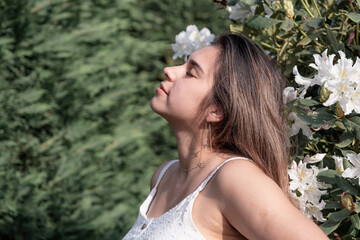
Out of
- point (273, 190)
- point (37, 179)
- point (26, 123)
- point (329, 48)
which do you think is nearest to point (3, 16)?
point (26, 123)

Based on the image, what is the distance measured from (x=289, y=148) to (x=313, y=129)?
102 millimetres

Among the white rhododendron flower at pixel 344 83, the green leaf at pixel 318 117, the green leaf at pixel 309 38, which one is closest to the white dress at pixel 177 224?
the green leaf at pixel 318 117

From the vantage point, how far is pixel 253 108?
1.57m

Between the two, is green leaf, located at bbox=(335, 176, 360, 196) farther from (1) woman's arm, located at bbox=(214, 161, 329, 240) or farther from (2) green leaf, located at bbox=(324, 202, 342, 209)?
(1) woman's arm, located at bbox=(214, 161, 329, 240)

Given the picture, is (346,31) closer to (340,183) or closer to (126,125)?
(340,183)

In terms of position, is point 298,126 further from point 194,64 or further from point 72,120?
point 72,120

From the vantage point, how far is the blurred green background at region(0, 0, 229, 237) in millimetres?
3000

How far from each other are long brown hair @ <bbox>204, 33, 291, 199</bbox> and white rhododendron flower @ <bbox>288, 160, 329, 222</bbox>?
0.05 metres

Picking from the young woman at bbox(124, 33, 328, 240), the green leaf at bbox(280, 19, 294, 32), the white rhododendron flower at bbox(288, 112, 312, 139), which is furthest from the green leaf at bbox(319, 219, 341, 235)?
the green leaf at bbox(280, 19, 294, 32)

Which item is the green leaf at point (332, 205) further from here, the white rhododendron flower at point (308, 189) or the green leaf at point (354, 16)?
the green leaf at point (354, 16)

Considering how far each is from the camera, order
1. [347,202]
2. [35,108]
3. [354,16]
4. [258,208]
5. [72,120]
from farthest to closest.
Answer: [72,120]
[35,108]
[354,16]
[347,202]
[258,208]

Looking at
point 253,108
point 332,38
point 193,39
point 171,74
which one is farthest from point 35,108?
point 332,38

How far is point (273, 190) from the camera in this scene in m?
1.35

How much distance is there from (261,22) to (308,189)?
0.54m
